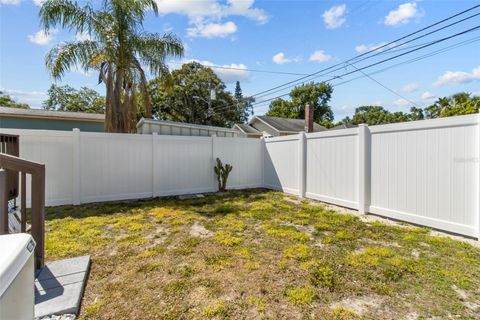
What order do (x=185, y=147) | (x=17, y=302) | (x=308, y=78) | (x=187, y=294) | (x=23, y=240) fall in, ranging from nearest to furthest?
(x=17, y=302) → (x=23, y=240) → (x=187, y=294) → (x=185, y=147) → (x=308, y=78)

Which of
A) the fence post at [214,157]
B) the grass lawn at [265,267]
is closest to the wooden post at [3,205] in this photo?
the grass lawn at [265,267]

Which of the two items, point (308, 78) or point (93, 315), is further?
point (308, 78)

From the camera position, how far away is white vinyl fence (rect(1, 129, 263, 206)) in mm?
5840

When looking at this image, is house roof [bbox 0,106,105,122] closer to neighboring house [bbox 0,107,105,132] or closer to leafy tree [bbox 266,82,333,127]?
neighboring house [bbox 0,107,105,132]

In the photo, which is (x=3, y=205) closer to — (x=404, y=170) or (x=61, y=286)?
(x=61, y=286)

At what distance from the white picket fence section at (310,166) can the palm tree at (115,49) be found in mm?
1635

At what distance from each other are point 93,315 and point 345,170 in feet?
17.4

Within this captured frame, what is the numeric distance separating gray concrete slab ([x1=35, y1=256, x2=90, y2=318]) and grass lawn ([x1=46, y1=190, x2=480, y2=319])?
0.10m

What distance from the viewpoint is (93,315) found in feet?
6.69

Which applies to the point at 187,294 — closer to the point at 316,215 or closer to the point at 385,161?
the point at 316,215

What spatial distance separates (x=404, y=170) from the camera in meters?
4.63

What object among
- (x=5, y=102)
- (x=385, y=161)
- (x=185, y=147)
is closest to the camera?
(x=385, y=161)

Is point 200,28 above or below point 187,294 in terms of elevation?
above

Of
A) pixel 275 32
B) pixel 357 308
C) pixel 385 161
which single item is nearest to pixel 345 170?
pixel 385 161
